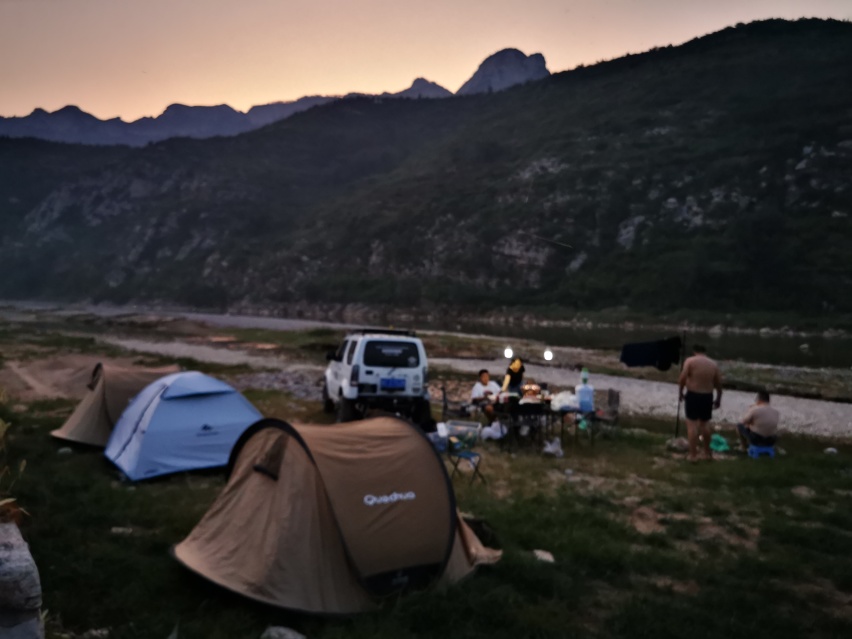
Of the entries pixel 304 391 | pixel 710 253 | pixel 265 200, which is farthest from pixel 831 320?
pixel 265 200

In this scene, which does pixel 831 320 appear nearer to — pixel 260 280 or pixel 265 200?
pixel 260 280

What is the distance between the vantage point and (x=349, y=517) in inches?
269

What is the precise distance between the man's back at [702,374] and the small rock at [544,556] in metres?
6.75

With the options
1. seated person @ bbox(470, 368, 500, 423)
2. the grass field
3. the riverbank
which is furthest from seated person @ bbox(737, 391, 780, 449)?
the riverbank

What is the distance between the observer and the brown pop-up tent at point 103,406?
14273 mm

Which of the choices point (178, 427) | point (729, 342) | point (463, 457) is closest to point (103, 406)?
point (178, 427)

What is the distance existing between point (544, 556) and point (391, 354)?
876cm

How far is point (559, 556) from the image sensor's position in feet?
27.5

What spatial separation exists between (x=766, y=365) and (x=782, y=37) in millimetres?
139502

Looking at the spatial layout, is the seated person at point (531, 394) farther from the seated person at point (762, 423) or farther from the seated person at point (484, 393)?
the seated person at point (762, 423)

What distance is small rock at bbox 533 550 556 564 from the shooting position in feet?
26.7

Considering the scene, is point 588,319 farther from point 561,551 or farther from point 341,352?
point 561,551

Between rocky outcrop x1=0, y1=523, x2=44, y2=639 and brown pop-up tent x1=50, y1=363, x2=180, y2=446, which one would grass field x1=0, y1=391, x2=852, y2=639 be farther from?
rocky outcrop x1=0, y1=523, x2=44, y2=639

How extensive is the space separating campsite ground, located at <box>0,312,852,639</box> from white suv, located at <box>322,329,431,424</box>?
2225 mm
